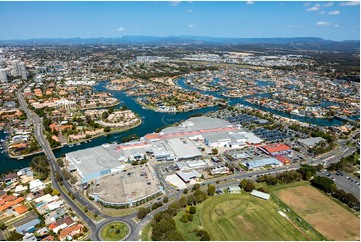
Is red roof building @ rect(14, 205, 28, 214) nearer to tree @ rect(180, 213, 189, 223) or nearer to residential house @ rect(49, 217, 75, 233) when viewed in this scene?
residential house @ rect(49, 217, 75, 233)

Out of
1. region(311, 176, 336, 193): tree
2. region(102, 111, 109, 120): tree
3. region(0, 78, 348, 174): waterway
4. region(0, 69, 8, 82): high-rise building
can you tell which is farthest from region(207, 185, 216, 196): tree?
region(0, 69, 8, 82): high-rise building

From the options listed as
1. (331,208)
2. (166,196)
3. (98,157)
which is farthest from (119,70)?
(331,208)

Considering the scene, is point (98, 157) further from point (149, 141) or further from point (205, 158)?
point (205, 158)

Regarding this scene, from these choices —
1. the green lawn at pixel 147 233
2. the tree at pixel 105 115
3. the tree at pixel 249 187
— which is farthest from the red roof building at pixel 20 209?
the tree at pixel 105 115

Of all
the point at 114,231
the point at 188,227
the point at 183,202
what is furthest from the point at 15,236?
the point at 183,202

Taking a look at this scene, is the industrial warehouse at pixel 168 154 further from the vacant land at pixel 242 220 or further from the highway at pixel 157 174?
the vacant land at pixel 242 220
